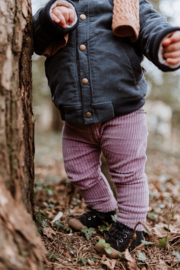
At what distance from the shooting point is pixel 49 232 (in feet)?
5.57

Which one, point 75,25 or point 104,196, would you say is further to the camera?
point 104,196

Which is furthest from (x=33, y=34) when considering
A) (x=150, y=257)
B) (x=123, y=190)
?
(x=150, y=257)

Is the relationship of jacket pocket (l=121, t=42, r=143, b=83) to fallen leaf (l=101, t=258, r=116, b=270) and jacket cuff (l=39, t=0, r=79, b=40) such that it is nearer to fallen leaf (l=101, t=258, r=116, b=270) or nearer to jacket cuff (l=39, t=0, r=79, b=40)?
jacket cuff (l=39, t=0, r=79, b=40)

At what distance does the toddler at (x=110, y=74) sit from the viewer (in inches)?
58.5

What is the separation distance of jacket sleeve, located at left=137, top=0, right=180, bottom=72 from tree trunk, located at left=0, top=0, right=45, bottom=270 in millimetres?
723

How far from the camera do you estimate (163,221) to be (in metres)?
2.44

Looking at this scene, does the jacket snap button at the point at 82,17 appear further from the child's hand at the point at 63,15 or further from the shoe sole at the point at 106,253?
the shoe sole at the point at 106,253

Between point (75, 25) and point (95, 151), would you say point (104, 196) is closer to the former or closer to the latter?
point (95, 151)

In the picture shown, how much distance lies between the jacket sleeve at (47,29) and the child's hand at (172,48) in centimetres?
58

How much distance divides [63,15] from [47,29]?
14 centimetres

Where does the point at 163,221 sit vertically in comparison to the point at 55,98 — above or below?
below

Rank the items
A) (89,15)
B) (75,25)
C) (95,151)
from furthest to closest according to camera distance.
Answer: (95,151) < (89,15) < (75,25)

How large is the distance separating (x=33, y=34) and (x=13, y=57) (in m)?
0.40

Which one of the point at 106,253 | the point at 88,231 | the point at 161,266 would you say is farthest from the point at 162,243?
the point at 88,231
